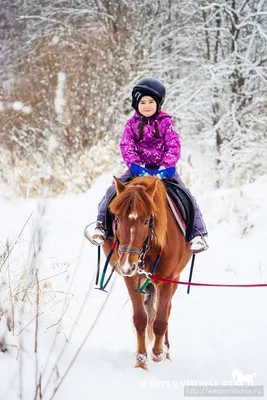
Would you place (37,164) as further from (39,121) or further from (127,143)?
(127,143)

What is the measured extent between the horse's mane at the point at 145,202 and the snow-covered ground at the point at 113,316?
1.29 ft

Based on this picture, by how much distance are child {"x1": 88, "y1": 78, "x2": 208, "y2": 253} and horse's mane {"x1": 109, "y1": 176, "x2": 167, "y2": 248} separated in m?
0.61

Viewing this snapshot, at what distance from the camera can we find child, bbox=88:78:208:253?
3.76m

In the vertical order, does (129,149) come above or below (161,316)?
above

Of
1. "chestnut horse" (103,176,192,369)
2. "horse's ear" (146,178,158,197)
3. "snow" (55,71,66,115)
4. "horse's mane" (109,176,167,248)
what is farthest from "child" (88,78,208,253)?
"snow" (55,71,66,115)

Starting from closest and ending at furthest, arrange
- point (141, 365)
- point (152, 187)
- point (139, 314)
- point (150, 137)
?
point (152, 187)
point (141, 365)
point (139, 314)
point (150, 137)

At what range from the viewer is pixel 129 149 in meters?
3.79

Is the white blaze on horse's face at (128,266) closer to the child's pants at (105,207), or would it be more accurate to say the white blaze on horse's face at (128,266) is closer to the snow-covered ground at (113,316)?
the snow-covered ground at (113,316)

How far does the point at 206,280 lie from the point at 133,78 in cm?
803

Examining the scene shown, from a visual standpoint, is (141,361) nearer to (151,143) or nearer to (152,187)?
(152,187)

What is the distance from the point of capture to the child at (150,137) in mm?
3764

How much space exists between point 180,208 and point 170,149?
53 cm

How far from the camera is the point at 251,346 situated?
12.2ft

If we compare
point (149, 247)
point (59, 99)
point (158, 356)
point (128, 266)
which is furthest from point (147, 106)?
point (59, 99)
